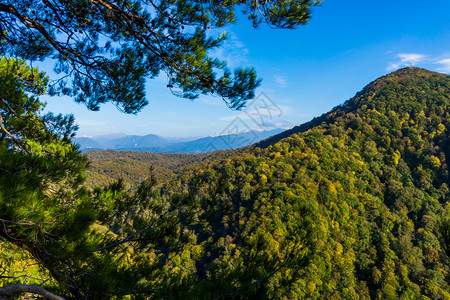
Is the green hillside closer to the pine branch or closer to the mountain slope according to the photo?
the mountain slope

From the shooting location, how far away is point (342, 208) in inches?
980

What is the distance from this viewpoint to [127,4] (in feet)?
6.83

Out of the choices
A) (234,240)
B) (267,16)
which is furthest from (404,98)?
(267,16)

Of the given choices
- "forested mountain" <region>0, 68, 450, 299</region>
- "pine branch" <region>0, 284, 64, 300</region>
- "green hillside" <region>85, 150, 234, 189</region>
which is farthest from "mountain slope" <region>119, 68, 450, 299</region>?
"green hillside" <region>85, 150, 234, 189</region>

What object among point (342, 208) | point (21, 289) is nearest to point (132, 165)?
point (342, 208)

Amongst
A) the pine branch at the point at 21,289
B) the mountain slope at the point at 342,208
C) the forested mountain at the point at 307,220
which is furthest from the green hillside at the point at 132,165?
the pine branch at the point at 21,289

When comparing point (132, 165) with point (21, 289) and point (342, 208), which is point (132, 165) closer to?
point (342, 208)

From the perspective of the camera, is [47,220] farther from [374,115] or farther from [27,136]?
[374,115]

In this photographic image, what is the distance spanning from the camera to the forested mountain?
189 cm

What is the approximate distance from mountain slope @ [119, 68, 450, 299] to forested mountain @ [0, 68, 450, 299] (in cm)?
3

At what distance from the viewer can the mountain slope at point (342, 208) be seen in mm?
2010

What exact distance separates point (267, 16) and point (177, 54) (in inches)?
40.8

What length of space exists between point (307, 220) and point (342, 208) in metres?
27.6

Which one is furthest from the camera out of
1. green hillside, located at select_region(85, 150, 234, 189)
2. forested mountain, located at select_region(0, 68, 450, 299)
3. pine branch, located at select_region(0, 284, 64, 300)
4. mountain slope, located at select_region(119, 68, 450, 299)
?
green hillside, located at select_region(85, 150, 234, 189)
